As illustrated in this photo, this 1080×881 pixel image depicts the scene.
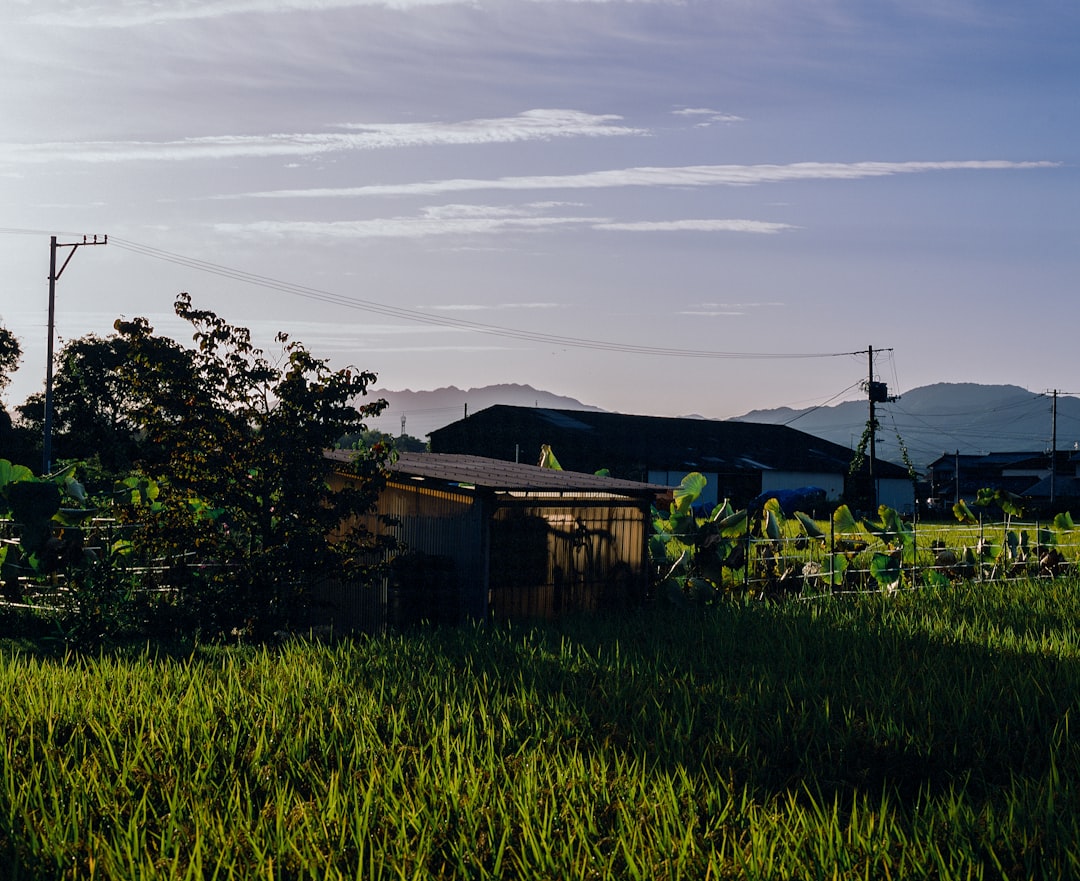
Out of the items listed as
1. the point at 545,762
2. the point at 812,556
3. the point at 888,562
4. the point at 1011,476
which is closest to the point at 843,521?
the point at 812,556

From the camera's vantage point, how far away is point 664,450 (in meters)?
47.8

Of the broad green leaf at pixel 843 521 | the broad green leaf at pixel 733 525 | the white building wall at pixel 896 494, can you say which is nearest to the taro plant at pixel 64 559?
the broad green leaf at pixel 733 525

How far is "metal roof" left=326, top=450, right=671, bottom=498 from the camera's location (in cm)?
1393

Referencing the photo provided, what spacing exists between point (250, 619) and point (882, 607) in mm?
8876

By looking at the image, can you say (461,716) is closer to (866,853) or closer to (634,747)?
(634,747)

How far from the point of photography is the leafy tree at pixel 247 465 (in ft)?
44.1

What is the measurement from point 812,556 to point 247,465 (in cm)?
1109

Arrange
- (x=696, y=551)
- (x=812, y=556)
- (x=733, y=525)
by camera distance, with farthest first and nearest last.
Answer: (x=812, y=556), (x=733, y=525), (x=696, y=551)

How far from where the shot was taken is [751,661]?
420 inches

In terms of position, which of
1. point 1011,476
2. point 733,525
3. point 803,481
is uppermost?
point 1011,476

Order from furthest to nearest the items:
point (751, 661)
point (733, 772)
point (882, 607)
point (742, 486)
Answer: point (742, 486), point (882, 607), point (751, 661), point (733, 772)

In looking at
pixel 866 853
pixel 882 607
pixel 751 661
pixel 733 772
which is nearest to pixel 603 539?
pixel 882 607

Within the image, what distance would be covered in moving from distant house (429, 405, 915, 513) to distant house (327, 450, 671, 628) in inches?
1095

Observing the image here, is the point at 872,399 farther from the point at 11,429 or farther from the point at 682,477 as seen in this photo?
the point at 11,429
